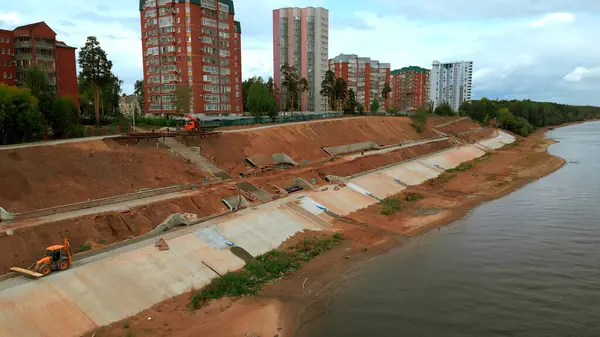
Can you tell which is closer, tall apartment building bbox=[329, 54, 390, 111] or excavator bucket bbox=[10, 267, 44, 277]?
excavator bucket bbox=[10, 267, 44, 277]

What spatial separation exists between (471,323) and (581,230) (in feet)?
68.9

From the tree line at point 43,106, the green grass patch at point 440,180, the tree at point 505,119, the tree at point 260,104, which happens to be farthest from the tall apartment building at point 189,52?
the tree at point 505,119

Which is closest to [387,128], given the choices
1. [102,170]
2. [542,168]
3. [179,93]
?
[542,168]

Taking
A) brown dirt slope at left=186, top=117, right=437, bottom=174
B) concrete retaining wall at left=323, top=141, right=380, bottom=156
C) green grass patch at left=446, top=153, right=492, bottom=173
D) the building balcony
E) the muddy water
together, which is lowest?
the muddy water

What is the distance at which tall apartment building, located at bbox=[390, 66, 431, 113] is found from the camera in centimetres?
17425

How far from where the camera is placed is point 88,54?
5822 centimetres

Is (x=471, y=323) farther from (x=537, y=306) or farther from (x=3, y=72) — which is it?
(x=3, y=72)

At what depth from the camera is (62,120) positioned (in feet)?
152

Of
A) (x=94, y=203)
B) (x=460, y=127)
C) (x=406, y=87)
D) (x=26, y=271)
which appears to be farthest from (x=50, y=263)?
(x=406, y=87)

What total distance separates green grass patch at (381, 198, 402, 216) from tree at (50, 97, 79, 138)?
122 feet

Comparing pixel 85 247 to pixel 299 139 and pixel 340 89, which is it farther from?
pixel 340 89

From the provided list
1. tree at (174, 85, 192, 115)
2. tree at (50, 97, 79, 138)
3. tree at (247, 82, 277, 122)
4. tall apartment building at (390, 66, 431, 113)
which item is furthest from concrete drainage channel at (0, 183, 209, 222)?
tall apartment building at (390, 66, 431, 113)

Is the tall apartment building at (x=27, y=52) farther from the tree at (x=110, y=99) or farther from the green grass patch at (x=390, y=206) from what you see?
the green grass patch at (x=390, y=206)

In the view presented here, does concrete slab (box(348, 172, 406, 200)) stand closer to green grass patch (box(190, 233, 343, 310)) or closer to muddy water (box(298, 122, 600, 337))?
muddy water (box(298, 122, 600, 337))
